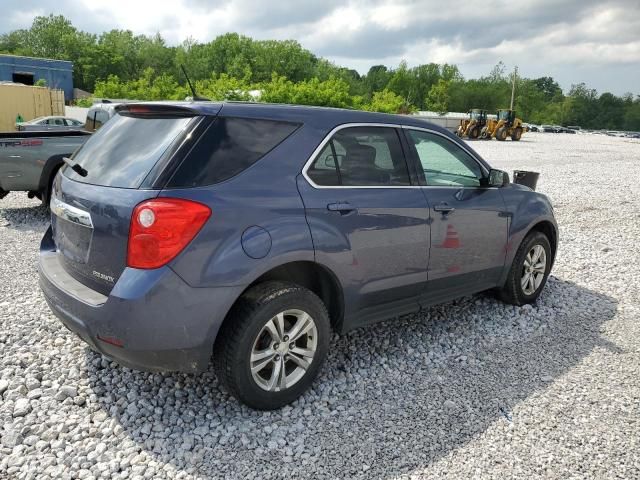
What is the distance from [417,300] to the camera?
3922mm

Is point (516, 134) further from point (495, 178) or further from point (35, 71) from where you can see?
point (35, 71)

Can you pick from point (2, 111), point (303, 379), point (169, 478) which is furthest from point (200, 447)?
point (2, 111)

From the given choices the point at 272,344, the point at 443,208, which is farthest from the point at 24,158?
the point at 443,208

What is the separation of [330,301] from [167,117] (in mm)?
1499

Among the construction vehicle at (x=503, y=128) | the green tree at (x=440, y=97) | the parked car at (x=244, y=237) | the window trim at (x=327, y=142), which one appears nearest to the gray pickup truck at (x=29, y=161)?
the parked car at (x=244, y=237)

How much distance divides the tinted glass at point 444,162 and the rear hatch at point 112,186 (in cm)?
178

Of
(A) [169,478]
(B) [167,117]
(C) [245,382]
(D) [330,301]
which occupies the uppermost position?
(B) [167,117]

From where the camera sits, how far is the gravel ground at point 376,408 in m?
2.74

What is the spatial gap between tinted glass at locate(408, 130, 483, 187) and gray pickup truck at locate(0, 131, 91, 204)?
20.4 feet

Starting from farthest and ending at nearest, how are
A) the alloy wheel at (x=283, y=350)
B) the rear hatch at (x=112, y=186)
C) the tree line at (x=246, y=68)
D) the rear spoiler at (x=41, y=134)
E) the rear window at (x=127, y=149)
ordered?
the tree line at (x=246, y=68) < the rear spoiler at (x=41, y=134) < the alloy wheel at (x=283, y=350) < the rear window at (x=127, y=149) < the rear hatch at (x=112, y=186)

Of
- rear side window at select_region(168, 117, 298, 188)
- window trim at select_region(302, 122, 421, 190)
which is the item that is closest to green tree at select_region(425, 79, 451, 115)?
window trim at select_region(302, 122, 421, 190)

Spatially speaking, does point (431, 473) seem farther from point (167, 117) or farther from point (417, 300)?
point (167, 117)

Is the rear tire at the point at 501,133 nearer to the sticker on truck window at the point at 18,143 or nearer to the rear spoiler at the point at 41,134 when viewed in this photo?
the rear spoiler at the point at 41,134

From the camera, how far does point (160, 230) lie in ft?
8.70
